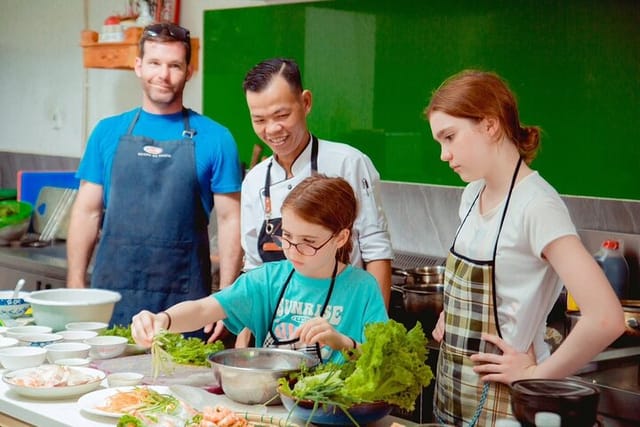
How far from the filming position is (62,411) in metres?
2.33

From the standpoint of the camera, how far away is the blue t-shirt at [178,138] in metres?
3.71

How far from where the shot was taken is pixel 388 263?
10.1 ft

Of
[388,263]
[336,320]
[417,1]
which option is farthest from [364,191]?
[417,1]

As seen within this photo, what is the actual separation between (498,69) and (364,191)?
1.31 meters

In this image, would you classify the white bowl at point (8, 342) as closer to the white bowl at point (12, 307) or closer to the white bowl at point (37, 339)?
the white bowl at point (37, 339)

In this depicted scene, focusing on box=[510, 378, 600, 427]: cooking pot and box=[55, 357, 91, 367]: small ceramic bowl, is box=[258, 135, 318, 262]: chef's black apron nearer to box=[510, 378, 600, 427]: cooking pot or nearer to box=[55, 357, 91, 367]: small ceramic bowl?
box=[55, 357, 91, 367]: small ceramic bowl

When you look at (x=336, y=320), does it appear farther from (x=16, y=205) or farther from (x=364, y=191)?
(x=16, y=205)

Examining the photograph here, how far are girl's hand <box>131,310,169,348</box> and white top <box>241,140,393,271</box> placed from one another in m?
0.65

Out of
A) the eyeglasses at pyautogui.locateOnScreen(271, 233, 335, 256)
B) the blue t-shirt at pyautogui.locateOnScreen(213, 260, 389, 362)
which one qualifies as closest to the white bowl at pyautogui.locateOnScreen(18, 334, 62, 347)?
the blue t-shirt at pyautogui.locateOnScreen(213, 260, 389, 362)

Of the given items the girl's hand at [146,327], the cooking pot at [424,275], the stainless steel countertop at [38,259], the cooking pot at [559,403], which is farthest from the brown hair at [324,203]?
the stainless steel countertop at [38,259]

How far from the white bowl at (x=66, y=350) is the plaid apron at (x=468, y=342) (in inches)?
38.3

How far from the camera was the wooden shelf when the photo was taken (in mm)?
5457

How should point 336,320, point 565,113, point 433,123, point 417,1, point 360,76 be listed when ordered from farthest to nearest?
1. point 360,76
2. point 417,1
3. point 565,113
4. point 336,320
5. point 433,123

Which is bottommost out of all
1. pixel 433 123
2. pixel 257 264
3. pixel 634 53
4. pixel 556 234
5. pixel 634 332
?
pixel 634 332
